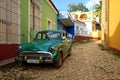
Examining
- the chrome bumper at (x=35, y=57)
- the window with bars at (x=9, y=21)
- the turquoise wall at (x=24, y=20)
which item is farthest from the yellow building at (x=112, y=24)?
the chrome bumper at (x=35, y=57)

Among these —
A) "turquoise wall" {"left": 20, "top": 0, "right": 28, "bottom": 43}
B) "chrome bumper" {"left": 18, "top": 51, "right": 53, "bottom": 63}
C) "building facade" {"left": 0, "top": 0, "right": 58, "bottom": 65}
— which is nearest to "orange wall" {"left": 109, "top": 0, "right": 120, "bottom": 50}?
"building facade" {"left": 0, "top": 0, "right": 58, "bottom": 65}

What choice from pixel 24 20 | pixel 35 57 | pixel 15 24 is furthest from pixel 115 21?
pixel 35 57

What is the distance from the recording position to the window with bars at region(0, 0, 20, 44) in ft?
32.2

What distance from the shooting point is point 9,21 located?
34.6 ft

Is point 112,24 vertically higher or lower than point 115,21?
lower

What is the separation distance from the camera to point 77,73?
771 cm

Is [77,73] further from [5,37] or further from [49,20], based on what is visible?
[49,20]

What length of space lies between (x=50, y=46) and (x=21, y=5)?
15.9ft

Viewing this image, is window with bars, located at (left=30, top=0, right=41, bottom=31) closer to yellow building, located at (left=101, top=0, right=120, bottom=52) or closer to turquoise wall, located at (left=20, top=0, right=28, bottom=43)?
turquoise wall, located at (left=20, top=0, right=28, bottom=43)

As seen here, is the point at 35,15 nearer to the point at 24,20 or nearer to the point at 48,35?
the point at 24,20

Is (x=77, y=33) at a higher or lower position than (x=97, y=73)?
higher

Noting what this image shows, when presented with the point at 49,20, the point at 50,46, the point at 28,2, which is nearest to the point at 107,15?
the point at 49,20

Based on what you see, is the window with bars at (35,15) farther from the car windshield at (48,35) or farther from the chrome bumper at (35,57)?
the chrome bumper at (35,57)

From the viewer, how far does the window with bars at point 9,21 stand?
9.82 metres
